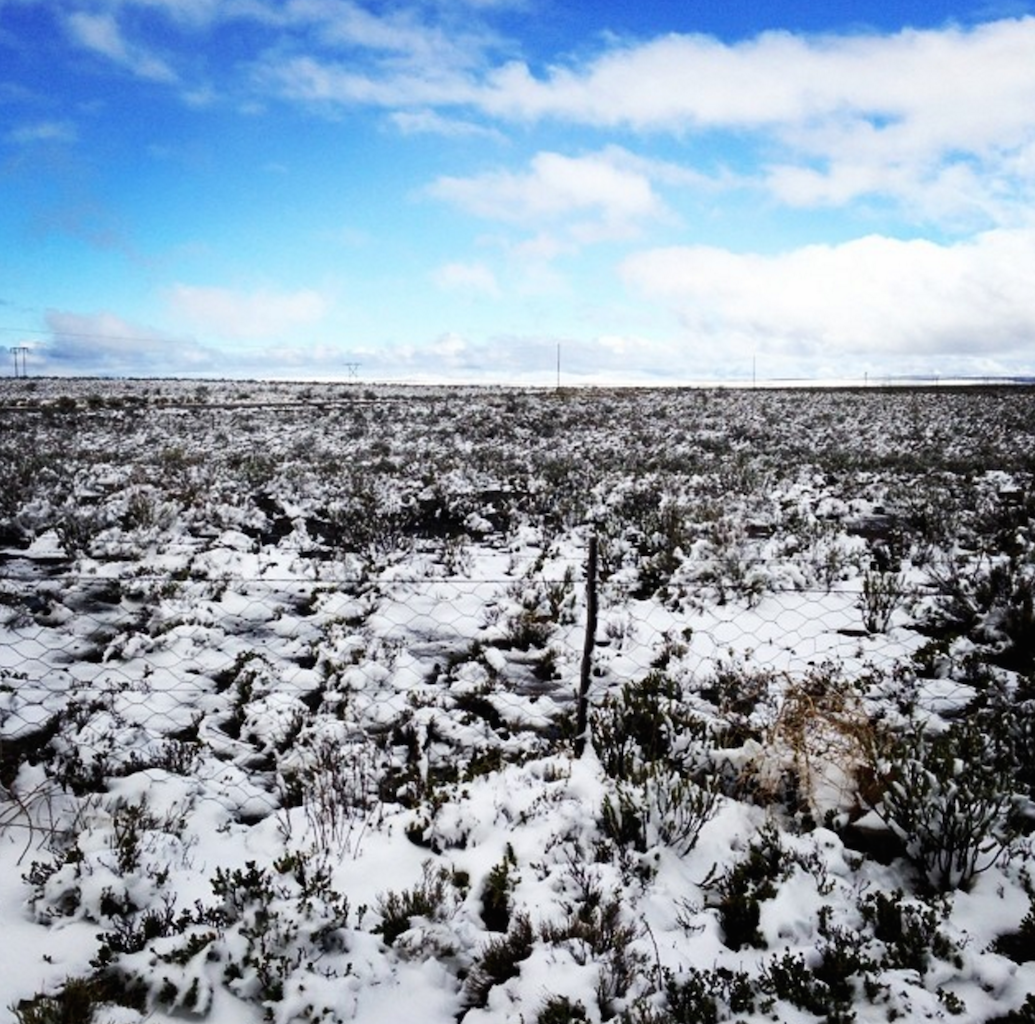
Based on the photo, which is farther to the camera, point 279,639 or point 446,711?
point 279,639

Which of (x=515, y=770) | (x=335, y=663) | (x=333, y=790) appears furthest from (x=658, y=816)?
(x=335, y=663)

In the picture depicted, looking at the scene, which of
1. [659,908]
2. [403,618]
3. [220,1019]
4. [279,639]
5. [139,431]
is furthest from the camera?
[139,431]

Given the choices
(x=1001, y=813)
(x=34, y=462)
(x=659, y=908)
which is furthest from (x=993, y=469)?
(x=34, y=462)

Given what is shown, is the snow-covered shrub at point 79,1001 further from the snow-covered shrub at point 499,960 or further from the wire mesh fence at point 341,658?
the snow-covered shrub at point 499,960

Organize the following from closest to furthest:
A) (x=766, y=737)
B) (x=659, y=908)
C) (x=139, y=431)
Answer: (x=659, y=908) → (x=766, y=737) → (x=139, y=431)

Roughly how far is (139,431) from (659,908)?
939 inches

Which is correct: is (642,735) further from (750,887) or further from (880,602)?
(880,602)

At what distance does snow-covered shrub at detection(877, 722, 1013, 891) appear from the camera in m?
3.35

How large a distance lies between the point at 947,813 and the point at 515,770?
8.11 feet

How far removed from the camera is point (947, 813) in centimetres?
335

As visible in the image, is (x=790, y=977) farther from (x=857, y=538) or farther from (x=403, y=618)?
(x=857, y=538)

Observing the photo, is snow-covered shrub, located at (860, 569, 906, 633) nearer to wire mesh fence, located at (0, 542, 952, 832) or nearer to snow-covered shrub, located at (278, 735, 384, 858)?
wire mesh fence, located at (0, 542, 952, 832)

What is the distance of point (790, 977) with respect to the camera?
2877mm

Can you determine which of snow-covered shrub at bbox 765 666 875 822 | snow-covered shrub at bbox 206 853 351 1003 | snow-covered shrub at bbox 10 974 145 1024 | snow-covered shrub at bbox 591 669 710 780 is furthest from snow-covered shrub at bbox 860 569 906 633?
snow-covered shrub at bbox 10 974 145 1024
